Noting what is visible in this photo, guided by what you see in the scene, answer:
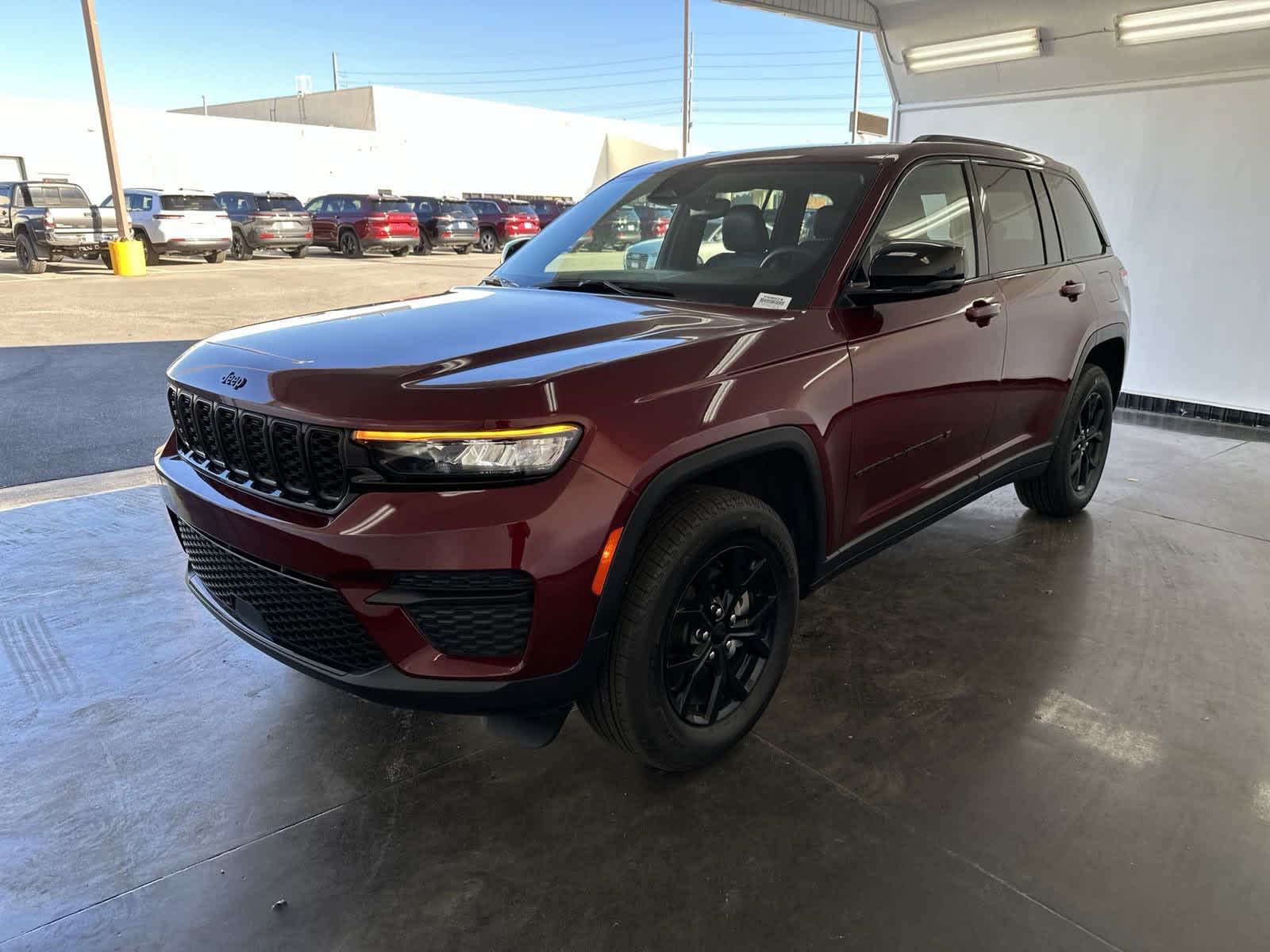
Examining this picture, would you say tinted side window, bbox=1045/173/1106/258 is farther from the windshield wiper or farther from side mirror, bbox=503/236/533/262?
side mirror, bbox=503/236/533/262

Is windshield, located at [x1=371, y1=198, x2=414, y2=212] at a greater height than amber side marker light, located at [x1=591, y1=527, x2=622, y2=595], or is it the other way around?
windshield, located at [x1=371, y1=198, x2=414, y2=212]

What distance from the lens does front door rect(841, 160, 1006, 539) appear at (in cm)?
279

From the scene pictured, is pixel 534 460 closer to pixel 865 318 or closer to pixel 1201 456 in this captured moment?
pixel 865 318

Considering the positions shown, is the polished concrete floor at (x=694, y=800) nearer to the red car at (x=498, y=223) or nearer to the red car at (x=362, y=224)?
the red car at (x=362, y=224)

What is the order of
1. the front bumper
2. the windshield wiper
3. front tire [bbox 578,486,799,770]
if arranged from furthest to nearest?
the windshield wiper → front tire [bbox 578,486,799,770] → the front bumper

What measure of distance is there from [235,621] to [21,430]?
4899 mm

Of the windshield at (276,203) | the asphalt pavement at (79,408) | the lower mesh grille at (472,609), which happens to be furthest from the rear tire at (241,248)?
the lower mesh grille at (472,609)

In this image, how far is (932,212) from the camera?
3.30 m

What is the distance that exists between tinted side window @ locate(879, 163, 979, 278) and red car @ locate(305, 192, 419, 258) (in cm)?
2217

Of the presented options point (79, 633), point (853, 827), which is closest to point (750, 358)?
point (853, 827)

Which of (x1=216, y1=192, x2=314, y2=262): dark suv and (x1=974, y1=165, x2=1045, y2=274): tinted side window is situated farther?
(x1=216, y1=192, x2=314, y2=262): dark suv

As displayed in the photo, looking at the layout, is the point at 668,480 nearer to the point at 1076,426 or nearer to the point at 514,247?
the point at 514,247

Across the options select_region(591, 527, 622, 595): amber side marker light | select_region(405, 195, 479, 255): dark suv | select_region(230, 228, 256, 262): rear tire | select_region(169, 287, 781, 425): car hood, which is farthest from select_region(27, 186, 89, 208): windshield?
select_region(591, 527, 622, 595): amber side marker light

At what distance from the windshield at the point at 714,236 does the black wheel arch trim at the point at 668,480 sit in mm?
476
